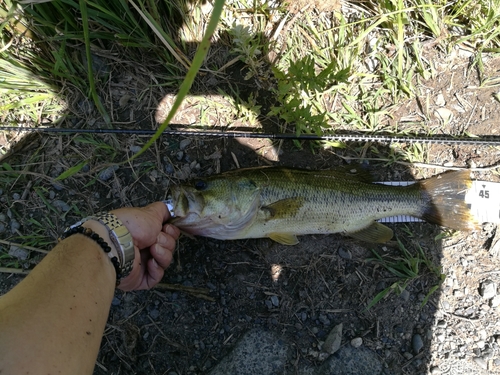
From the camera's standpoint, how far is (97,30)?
3496 mm

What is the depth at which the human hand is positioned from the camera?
2.83 meters

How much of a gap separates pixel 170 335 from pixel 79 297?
1.46 metres

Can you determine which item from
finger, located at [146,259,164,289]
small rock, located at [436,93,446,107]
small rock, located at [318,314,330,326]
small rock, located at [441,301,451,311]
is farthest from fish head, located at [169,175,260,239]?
small rock, located at [436,93,446,107]

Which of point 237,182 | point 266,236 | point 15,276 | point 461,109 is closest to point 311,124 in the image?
point 237,182

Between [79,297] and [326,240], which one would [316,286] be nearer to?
[326,240]

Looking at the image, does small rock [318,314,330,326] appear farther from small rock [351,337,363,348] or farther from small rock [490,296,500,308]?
small rock [490,296,500,308]

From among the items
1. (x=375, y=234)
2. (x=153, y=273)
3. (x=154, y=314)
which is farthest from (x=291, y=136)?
(x=154, y=314)

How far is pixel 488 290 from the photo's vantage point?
3510 millimetres

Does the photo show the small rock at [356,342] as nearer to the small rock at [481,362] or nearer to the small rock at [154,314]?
the small rock at [481,362]

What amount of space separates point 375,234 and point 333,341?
3.52 ft

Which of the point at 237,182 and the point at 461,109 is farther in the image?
the point at 461,109

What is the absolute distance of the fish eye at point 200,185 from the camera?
3.07m

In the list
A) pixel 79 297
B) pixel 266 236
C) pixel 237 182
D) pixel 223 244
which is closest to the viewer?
pixel 79 297

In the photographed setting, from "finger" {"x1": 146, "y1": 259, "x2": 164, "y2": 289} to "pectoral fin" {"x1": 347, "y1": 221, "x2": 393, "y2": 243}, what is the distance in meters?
1.80
